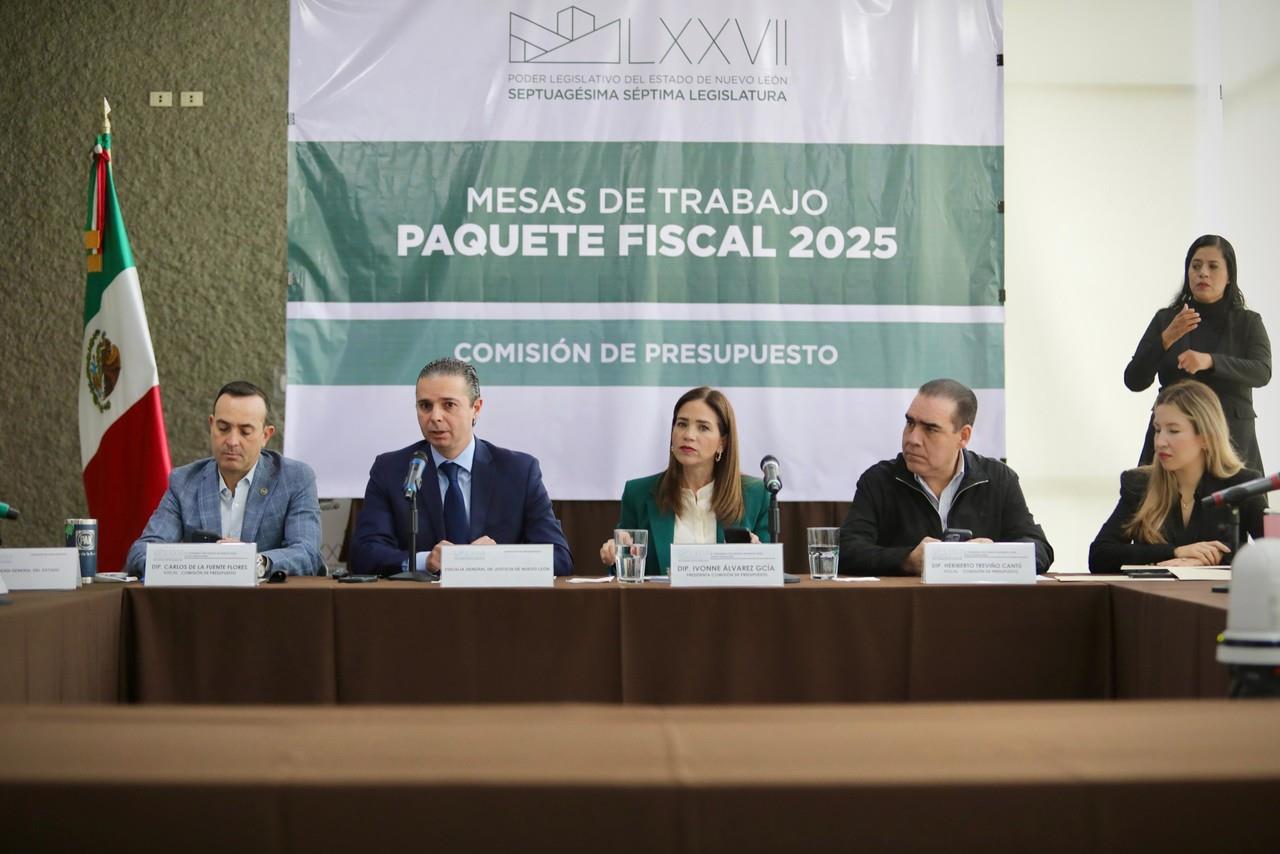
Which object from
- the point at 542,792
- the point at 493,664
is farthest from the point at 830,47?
the point at 542,792

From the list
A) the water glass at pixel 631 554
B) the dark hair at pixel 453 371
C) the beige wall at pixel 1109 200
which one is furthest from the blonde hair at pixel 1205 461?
the dark hair at pixel 453 371

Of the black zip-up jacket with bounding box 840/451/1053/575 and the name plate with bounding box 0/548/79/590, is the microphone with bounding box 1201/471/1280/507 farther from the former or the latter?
the name plate with bounding box 0/548/79/590

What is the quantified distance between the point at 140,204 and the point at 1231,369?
384 cm

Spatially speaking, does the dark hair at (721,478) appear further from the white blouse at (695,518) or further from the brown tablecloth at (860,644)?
the brown tablecloth at (860,644)

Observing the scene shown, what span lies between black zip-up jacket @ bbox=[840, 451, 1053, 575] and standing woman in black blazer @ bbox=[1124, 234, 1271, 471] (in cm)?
101

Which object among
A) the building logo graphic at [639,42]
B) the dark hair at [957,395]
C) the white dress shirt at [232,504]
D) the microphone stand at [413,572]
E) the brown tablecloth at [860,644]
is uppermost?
the building logo graphic at [639,42]

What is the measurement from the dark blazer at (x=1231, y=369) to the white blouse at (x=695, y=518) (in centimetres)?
166

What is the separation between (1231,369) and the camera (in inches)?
153

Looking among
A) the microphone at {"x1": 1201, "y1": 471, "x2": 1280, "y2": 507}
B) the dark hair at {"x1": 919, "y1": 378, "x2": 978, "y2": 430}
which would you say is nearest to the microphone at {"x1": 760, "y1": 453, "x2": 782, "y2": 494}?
the dark hair at {"x1": 919, "y1": 378, "x2": 978, "y2": 430}

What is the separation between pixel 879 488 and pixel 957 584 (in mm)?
793

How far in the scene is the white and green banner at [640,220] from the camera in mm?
3992

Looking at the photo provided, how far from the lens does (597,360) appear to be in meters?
4.01

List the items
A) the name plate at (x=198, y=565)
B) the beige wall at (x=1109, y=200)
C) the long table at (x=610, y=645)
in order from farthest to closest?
the beige wall at (x=1109, y=200) < the name plate at (x=198, y=565) < the long table at (x=610, y=645)

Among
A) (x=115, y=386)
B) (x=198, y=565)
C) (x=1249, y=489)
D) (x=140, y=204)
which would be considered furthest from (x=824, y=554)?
(x=140, y=204)
